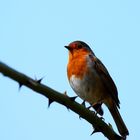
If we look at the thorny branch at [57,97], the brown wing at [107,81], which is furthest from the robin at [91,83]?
the thorny branch at [57,97]

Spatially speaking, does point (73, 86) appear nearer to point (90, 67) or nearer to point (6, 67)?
point (90, 67)

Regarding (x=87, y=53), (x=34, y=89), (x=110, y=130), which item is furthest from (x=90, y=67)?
(x=34, y=89)

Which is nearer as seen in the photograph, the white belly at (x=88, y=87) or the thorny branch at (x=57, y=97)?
the thorny branch at (x=57, y=97)

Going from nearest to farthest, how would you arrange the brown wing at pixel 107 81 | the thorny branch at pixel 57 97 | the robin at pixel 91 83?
the thorny branch at pixel 57 97 → the brown wing at pixel 107 81 → the robin at pixel 91 83

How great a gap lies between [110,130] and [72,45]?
4.82 metres

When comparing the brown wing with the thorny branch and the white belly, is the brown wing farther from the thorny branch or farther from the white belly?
the thorny branch

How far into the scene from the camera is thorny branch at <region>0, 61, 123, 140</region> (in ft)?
5.05

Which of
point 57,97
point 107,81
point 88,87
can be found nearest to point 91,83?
point 88,87

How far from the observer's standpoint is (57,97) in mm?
1863

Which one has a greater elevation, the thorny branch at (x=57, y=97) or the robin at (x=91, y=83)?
the robin at (x=91, y=83)

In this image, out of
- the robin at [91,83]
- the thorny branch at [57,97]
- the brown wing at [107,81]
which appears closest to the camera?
the thorny branch at [57,97]

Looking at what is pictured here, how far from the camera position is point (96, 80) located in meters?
6.16

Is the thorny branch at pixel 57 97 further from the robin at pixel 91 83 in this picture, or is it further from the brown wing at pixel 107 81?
the robin at pixel 91 83

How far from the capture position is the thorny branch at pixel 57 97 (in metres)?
1.54
